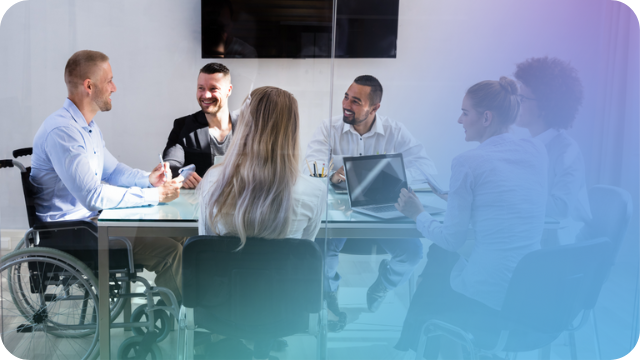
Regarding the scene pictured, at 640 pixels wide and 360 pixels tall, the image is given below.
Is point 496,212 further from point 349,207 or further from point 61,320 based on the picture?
point 61,320

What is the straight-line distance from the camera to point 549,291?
1982 mm

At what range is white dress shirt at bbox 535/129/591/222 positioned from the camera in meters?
1.97

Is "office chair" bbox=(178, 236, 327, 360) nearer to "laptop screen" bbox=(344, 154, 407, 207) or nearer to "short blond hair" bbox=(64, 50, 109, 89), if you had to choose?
"laptop screen" bbox=(344, 154, 407, 207)

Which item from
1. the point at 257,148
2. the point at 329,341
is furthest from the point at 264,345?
the point at 257,148

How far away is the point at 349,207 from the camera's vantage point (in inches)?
76.3

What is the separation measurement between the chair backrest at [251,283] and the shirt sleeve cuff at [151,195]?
0.39m

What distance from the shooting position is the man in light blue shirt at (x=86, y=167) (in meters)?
1.85

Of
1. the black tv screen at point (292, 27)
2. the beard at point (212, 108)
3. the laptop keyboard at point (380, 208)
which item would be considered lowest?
the laptop keyboard at point (380, 208)

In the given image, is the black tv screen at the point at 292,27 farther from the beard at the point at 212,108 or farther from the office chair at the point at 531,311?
Result: the office chair at the point at 531,311

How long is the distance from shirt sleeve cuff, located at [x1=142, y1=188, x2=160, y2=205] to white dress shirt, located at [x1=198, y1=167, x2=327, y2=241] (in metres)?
0.21

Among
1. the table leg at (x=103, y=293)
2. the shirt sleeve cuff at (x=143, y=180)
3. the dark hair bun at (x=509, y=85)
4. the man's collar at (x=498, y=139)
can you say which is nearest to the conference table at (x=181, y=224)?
the table leg at (x=103, y=293)

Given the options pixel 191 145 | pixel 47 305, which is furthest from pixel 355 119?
pixel 47 305

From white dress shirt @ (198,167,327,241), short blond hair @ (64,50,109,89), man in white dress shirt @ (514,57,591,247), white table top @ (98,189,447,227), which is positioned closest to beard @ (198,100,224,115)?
white dress shirt @ (198,167,327,241)

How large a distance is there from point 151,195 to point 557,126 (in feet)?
6.14
